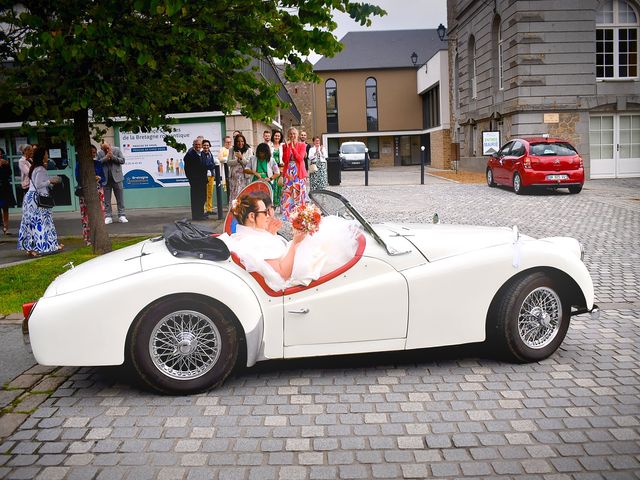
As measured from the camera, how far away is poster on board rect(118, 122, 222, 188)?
1912cm

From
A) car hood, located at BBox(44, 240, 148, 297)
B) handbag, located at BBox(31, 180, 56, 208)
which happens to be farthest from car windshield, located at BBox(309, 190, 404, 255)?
handbag, located at BBox(31, 180, 56, 208)

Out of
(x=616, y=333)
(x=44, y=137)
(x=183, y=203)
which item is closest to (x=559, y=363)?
(x=616, y=333)

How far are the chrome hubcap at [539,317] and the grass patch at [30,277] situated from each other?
16.5 feet

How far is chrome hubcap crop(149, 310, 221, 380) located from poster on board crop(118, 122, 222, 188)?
1531 cm

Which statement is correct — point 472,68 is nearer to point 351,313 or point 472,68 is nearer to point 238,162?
point 238,162

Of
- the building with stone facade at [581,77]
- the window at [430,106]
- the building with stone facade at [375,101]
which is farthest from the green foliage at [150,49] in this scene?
the building with stone facade at [375,101]

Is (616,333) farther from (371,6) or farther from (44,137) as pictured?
(44,137)

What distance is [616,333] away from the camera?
5621mm

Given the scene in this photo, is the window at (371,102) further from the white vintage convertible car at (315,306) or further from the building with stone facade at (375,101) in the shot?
the white vintage convertible car at (315,306)

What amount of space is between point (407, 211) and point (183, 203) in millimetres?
7241

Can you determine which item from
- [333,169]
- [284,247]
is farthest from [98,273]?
[333,169]

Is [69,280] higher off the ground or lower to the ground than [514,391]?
higher

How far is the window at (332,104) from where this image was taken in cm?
6053

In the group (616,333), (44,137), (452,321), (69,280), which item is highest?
(44,137)
